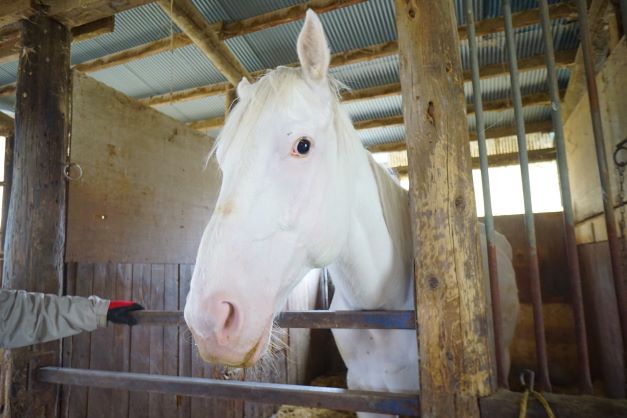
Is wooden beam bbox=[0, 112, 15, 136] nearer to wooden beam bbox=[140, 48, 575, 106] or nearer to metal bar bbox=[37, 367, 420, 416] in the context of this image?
wooden beam bbox=[140, 48, 575, 106]

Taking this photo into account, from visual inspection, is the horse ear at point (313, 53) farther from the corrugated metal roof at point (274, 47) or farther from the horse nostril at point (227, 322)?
the corrugated metal roof at point (274, 47)

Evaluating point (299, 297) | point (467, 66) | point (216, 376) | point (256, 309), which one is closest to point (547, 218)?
point (467, 66)

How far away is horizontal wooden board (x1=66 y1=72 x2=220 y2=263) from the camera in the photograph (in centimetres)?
222

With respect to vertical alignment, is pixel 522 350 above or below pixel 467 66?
below

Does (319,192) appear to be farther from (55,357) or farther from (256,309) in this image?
(55,357)

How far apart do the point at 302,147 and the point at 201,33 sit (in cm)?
236

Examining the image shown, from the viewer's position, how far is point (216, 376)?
308cm

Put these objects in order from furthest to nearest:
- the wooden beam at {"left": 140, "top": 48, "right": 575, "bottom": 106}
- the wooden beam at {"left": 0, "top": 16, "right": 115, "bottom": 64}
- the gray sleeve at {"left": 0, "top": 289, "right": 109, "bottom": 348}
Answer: the wooden beam at {"left": 140, "top": 48, "right": 575, "bottom": 106} < the wooden beam at {"left": 0, "top": 16, "right": 115, "bottom": 64} < the gray sleeve at {"left": 0, "top": 289, "right": 109, "bottom": 348}

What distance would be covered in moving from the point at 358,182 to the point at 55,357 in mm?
1789

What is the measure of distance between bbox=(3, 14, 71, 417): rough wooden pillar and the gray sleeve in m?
0.32

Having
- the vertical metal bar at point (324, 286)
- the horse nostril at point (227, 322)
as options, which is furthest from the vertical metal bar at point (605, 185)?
the vertical metal bar at point (324, 286)

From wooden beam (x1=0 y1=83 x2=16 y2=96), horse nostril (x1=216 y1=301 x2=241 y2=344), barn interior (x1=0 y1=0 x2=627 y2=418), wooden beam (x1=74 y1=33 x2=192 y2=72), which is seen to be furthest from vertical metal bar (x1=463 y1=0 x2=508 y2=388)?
wooden beam (x1=0 y1=83 x2=16 y2=96)

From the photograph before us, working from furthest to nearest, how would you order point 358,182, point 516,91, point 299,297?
point 299,297 < point 358,182 < point 516,91

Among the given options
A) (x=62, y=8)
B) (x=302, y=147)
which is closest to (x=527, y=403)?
(x=302, y=147)
